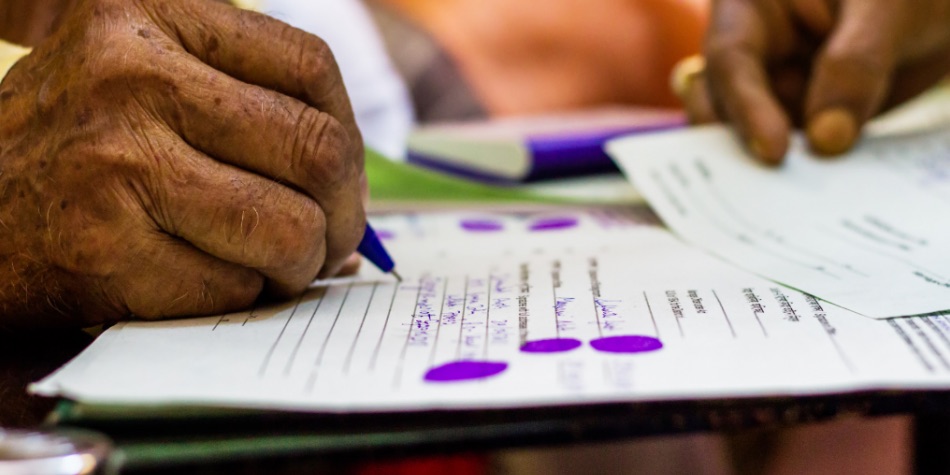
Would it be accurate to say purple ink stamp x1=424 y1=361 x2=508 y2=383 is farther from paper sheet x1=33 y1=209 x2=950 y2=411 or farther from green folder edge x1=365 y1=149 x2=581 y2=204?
green folder edge x1=365 y1=149 x2=581 y2=204

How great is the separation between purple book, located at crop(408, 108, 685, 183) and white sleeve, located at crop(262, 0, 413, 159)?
172 millimetres

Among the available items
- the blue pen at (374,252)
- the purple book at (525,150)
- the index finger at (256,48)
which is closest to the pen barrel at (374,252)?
the blue pen at (374,252)

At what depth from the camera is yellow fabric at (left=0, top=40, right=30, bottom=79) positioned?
0.50 metres

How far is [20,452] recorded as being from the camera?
0.90 ft

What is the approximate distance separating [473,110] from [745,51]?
0.93m

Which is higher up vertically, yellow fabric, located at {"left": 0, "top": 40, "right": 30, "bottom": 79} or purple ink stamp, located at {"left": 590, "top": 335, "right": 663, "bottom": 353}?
yellow fabric, located at {"left": 0, "top": 40, "right": 30, "bottom": 79}

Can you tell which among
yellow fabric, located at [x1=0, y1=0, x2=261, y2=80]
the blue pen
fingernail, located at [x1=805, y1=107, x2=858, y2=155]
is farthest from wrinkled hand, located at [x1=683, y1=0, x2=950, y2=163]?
yellow fabric, located at [x1=0, y1=0, x2=261, y2=80]

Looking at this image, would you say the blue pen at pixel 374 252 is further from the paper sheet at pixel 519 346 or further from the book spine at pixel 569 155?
the book spine at pixel 569 155

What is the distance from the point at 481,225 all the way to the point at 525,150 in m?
0.16

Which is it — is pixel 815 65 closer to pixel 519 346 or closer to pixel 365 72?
pixel 519 346

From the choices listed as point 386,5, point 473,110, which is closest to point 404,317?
point 473,110

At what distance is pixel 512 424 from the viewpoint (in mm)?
309

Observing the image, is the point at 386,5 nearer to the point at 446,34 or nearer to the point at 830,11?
the point at 446,34

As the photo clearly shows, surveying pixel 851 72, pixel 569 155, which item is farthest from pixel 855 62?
pixel 569 155
